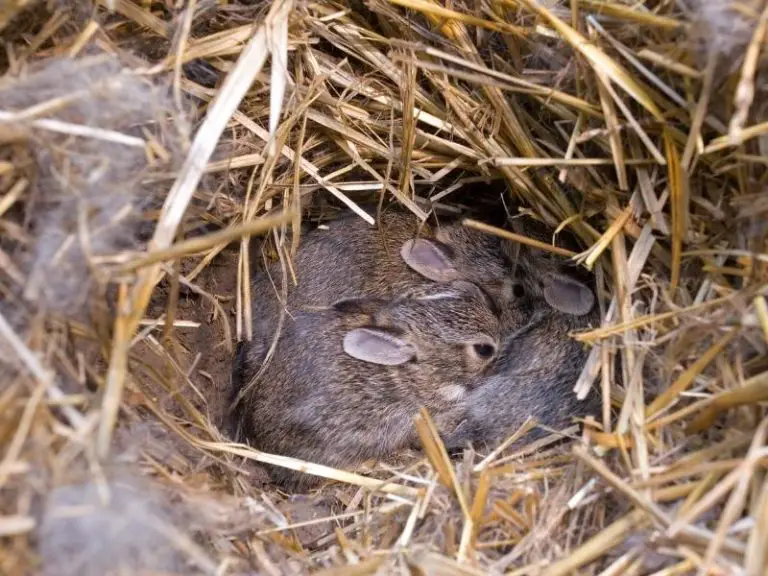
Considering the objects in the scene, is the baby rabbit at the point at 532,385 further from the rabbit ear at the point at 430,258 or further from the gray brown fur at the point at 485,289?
the rabbit ear at the point at 430,258

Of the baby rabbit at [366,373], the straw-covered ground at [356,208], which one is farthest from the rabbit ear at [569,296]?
the baby rabbit at [366,373]

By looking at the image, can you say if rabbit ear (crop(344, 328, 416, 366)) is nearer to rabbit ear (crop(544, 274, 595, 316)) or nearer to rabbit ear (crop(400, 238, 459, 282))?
rabbit ear (crop(400, 238, 459, 282))

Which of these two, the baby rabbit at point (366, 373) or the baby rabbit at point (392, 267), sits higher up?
the baby rabbit at point (392, 267)

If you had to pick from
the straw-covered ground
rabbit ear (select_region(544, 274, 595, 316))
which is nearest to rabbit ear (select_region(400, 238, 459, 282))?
the straw-covered ground

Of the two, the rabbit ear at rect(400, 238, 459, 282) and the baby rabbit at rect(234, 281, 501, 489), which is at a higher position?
the rabbit ear at rect(400, 238, 459, 282)

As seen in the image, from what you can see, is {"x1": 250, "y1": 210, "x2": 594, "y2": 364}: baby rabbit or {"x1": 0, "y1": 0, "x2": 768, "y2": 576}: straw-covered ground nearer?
{"x1": 0, "y1": 0, "x2": 768, "y2": 576}: straw-covered ground

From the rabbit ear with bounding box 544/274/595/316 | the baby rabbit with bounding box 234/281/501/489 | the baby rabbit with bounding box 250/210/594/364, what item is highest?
the rabbit ear with bounding box 544/274/595/316

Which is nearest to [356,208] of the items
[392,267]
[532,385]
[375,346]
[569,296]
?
[392,267]
